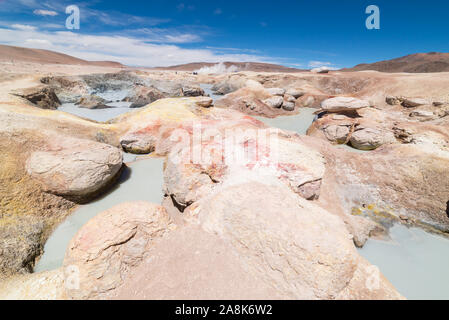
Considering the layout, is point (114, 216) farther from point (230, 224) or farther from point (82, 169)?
point (82, 169)

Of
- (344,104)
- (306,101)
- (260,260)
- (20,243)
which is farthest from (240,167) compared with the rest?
(306,101)

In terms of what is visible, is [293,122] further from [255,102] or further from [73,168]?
[73,168]

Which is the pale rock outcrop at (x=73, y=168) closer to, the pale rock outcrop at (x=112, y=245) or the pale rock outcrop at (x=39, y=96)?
the pale rock outcrop at (x=112, y=245)

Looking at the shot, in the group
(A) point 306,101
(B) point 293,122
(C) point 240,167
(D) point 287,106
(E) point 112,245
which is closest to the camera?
(E) point 112,245

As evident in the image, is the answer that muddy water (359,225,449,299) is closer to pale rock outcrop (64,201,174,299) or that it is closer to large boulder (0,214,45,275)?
pale rock outcrop (64,201,174,299)

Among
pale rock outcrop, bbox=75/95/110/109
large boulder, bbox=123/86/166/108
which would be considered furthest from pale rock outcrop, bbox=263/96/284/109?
pale rock outcrop, bbox=75/95/110/109

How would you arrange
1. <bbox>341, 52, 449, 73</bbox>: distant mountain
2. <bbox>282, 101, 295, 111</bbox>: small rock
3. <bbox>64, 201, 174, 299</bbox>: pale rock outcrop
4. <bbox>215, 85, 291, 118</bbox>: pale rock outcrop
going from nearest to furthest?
<bbox>64, 201, 174, 299</bbox>: pale rock outcrop → <bbox>215, 85, 291, 118</bbox>: pale rock outcrop → <bbox>282, 101, 295, 111</bbox>: small rock → <bbox>341, 52, 449, 73</bbox>: distant mountain
